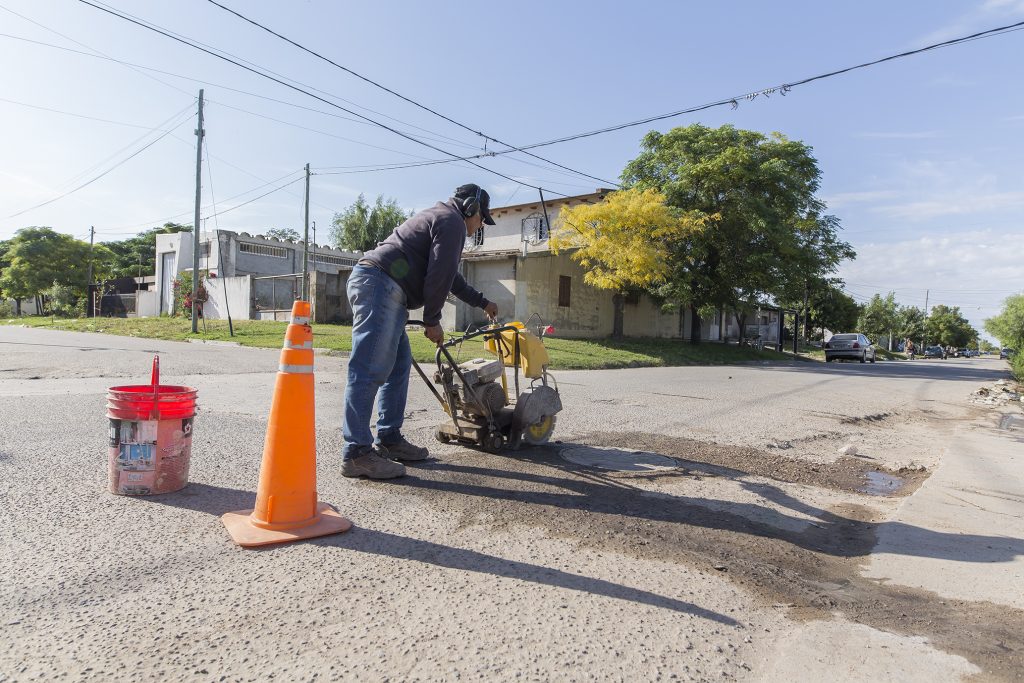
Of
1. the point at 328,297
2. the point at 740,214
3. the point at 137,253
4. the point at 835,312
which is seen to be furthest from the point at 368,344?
the point at 137,253

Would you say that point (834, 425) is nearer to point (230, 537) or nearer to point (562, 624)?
point (562, 624)

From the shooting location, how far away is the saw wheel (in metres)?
5.00

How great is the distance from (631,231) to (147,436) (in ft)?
71.0

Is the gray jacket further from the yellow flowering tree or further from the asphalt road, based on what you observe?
the yellow flowering tree

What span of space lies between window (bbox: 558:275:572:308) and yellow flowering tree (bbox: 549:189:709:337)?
11.8 feet

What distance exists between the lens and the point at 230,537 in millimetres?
2697

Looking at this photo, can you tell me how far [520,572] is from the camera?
98.4 inches

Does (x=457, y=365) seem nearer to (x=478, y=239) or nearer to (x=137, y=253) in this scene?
(x=478, y=239)

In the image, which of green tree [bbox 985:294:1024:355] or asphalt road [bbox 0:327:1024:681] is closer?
asphalt road [bbox 0:327:1024:681]

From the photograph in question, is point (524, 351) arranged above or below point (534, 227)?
below

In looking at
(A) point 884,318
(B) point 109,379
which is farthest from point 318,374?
(A) point 884,318

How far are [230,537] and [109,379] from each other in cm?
743

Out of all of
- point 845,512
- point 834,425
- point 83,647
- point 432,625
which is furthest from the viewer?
point 834,425

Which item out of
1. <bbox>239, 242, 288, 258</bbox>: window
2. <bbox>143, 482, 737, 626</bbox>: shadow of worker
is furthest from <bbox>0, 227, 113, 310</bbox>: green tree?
<bbox>143, 482, 737, 626</bbox>: shadow of worker
